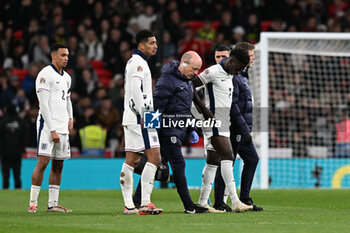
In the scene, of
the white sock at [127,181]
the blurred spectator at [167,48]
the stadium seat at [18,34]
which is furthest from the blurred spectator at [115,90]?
the white sock at [127,181]

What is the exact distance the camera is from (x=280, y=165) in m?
17.9

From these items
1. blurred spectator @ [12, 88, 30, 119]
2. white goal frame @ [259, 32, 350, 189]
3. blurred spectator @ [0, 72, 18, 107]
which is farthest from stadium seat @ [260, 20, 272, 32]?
blurred spectator @ [0, 72, 18, 107]

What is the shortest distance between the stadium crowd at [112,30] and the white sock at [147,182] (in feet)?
34.8

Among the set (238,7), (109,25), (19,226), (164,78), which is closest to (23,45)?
(109,25)

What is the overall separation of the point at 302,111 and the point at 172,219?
11469mm

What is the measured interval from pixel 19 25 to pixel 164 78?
14730 mm

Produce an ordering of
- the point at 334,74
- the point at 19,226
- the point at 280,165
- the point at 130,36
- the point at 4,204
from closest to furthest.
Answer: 1. the point at 19,226
2. the point at 4,204
3. the point at 280,165
4. the point at 334,74
5. the point at 130,36

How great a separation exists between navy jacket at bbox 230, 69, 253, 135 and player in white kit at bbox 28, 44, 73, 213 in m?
2.24

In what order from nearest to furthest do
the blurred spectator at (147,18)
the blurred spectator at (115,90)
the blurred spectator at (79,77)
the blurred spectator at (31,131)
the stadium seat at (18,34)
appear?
the blurred spectator at (31,131), the blurred spectator at (115,90), the blurred spectator at (79,77), the blurred spectator at (147,18), the stadium seat at (18,34)

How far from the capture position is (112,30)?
2234 cm

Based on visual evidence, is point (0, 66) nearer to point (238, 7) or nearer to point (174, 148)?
point (238, 7)

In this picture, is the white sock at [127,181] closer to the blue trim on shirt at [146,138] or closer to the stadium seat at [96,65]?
the blue trim on shirt at [146,138]

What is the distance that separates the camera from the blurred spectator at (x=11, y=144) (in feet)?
57.4

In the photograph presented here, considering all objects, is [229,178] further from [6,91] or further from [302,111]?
[6,91]
